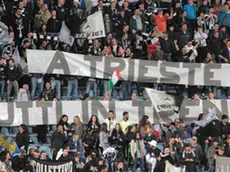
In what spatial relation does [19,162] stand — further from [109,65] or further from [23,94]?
[109,65]

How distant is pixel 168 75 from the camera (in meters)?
32.4

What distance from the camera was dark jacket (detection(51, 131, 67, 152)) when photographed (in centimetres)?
2773

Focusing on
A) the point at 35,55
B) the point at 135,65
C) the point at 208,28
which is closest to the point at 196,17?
the point at 208,28

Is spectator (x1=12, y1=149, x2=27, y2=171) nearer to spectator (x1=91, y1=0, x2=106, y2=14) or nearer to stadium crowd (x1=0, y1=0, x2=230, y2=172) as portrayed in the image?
stadium crowd (x1=0, y1=0, x2=230, y2=172)

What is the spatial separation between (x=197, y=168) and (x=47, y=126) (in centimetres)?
475

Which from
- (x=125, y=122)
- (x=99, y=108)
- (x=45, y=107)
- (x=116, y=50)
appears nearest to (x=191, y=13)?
(x=116, y=50)

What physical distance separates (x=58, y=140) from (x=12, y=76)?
326 centimetres

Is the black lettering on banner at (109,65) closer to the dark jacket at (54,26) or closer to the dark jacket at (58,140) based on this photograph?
the dark jacket at (54,26)

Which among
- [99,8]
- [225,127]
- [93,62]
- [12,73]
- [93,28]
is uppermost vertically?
[99,8]

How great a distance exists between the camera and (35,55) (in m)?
31.1

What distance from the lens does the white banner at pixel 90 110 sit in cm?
2969

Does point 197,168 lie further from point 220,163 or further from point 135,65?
point 135,65

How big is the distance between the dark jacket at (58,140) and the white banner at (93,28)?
4978mm

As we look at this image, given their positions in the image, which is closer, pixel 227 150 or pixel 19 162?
pixel 19 162
